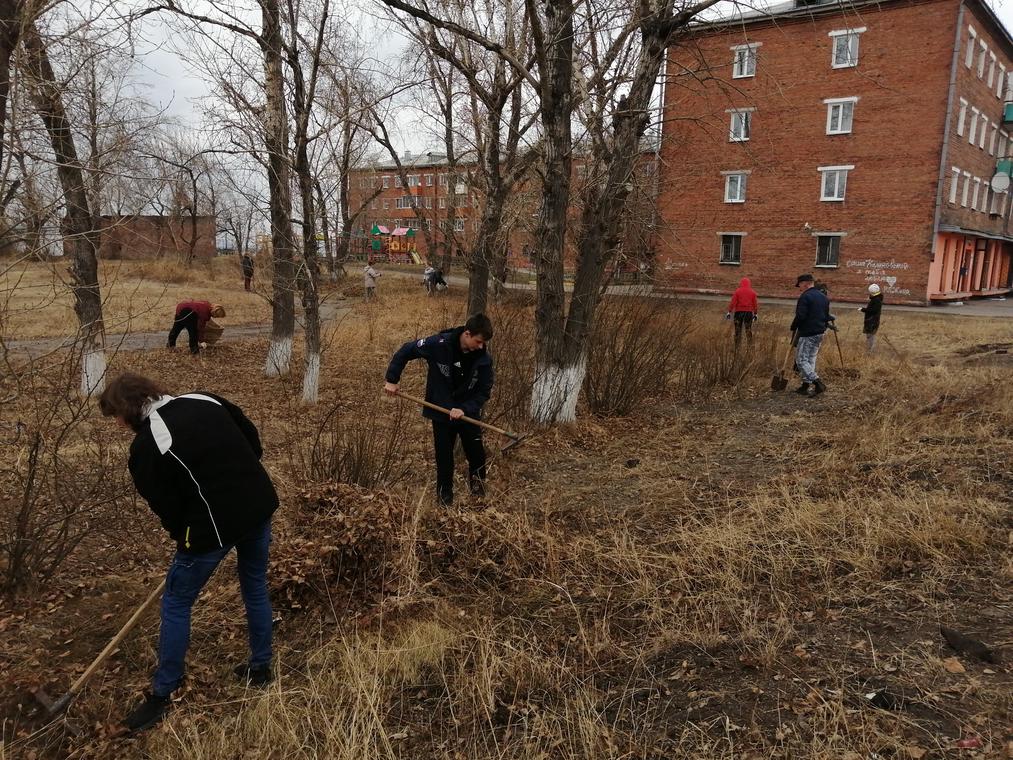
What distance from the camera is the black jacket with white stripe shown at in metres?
2.62

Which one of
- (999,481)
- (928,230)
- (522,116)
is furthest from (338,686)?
(928,230)

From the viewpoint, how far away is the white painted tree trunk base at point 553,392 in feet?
24.1

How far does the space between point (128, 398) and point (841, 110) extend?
28.1 metres

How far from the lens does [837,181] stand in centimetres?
2538

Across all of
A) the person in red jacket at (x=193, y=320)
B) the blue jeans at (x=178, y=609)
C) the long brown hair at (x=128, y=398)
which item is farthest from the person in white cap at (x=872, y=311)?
the long brown hair at (x=128, y=398)

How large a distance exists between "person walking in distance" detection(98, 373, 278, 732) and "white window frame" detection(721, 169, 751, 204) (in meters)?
27.7

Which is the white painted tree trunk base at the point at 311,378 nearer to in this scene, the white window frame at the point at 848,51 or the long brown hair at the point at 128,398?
the long brown hair at the point at 128,398

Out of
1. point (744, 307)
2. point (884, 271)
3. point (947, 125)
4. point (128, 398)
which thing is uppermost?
point (947, 125)

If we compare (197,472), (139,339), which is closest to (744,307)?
(197,472)

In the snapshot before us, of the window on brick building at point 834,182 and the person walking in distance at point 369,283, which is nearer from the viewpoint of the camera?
the person walking in distance at point 369,283

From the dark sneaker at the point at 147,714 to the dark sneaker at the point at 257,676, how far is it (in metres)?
0.34

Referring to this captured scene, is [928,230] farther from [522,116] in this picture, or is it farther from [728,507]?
[728,507]

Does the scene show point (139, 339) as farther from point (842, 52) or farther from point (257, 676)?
point (842, 52)

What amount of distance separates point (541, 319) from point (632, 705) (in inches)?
196
